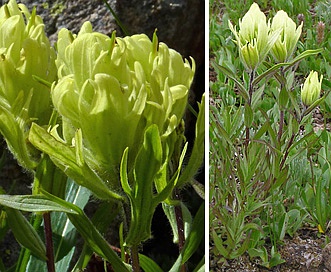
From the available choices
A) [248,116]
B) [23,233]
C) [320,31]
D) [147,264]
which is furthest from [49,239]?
[320,31]

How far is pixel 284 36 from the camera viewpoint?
742 millimetres

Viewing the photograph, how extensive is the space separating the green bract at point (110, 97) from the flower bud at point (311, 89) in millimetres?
232

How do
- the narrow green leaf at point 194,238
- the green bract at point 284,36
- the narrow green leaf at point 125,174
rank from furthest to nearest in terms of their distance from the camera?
1. the green bract at point 284,36
2. the narrow green leaf at point 194,238
3. the narrow green leaf at point 125,174

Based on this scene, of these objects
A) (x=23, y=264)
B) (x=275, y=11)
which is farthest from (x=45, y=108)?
(x=275, y=11)

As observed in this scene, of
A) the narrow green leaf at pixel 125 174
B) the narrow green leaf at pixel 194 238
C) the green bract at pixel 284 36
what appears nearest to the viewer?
the narrow green leaf at pixel 125 174

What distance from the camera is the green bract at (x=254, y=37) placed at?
28.7 inches

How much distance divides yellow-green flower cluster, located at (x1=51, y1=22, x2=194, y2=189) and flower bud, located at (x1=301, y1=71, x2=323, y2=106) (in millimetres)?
237

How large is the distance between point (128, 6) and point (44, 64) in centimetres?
34

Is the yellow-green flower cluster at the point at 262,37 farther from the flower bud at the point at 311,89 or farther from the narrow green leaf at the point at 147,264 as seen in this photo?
the narrow green leaf at the point at 147,264

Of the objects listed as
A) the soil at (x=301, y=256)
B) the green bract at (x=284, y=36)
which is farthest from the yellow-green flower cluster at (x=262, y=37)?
the soil at (x=301, y=256)

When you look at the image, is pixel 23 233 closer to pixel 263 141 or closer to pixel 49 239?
pixel 49 239

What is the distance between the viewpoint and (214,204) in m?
0.77

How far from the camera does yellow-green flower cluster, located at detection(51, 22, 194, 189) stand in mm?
536

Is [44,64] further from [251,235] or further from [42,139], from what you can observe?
[251,235]
